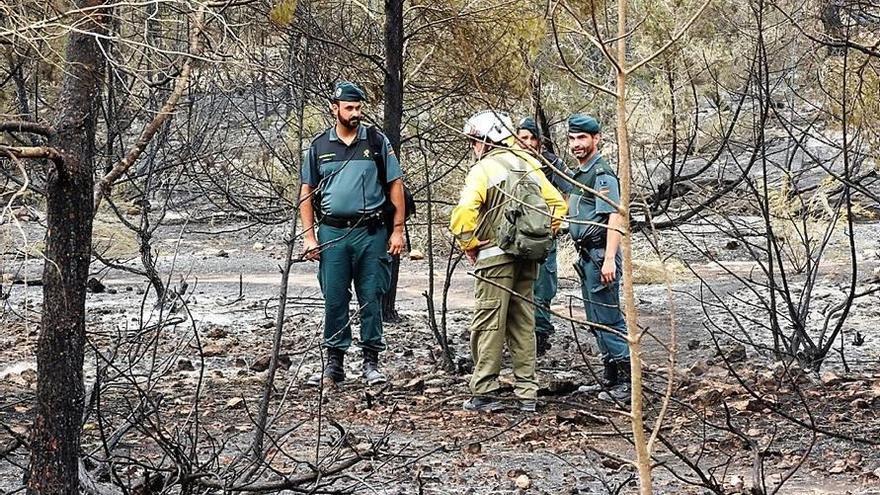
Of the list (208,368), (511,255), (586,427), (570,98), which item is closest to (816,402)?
(586,427)

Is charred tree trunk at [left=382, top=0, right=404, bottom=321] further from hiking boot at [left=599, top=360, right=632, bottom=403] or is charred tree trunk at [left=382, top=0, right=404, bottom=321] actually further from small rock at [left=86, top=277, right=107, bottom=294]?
small rock at [left=86, top=277, right=107, bottom=294]

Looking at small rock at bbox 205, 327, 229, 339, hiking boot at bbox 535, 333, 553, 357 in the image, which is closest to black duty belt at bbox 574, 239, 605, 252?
hiking boot at bbox 535, 333, 553, 357

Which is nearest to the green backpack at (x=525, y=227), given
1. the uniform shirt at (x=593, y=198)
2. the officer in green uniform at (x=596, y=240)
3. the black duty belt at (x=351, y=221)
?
the uniform shirt at (x=593, y=198)

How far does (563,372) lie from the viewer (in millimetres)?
8086

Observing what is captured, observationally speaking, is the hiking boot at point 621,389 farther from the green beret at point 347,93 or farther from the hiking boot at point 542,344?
the green beret at point 347,93

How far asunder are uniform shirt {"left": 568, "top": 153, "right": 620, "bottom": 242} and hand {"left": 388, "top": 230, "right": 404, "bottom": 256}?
1062 mm

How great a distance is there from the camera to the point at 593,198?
270 inches

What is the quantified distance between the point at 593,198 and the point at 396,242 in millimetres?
1300

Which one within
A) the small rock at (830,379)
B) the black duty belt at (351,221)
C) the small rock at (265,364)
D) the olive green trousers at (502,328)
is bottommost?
the small rock at (265,364)

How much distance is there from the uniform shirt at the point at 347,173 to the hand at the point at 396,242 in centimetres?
23

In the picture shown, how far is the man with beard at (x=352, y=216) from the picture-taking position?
7.24 meters

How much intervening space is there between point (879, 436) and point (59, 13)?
13.9 ft

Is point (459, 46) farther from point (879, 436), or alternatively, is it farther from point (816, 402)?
point (879, 436)

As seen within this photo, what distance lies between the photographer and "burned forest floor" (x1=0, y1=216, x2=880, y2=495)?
4.43m
